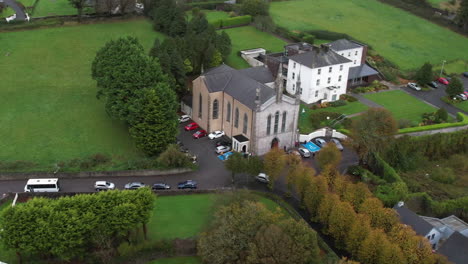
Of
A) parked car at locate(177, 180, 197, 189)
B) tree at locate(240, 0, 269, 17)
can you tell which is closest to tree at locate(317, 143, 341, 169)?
parked car at locate(177, 180, 197, 189)

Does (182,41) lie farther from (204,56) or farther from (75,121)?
(75,121)

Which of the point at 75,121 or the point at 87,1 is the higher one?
the point at 87,1

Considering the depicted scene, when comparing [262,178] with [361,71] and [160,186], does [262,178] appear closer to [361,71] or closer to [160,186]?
[160,186]

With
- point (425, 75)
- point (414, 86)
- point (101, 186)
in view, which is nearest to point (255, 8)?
point (414, 86)

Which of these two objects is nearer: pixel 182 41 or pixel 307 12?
pixel 182 41

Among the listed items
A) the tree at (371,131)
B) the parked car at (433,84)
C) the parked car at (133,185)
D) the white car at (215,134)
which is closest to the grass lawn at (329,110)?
the tree at (371,131)

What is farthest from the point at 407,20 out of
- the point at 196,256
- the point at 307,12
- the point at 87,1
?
Result: the point at 196,256
